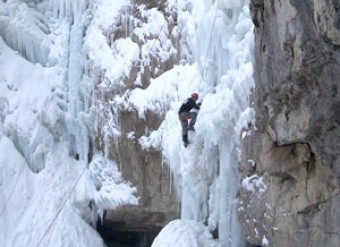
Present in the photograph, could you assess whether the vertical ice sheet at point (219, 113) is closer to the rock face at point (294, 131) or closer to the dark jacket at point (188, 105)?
the dark jacket at point (188, 105)

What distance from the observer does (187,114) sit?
31.1 feet

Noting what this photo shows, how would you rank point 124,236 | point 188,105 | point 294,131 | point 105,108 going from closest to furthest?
point 294,131, point 188,105, point 105,108, point 124,236

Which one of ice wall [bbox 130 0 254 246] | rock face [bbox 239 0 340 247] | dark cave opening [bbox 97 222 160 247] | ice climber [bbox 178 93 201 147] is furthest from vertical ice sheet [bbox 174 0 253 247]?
dark cave opening [bbox 97 222 160 247]

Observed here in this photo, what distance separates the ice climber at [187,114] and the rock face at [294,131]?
52.2 inches

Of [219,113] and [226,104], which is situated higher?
[226,104]

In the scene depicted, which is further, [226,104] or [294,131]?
[226,104]

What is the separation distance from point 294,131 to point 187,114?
10.1 feet

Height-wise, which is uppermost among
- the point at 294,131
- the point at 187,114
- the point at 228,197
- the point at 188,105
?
the point at 188,105

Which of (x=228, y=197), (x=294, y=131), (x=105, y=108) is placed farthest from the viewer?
(x=105, y=108)

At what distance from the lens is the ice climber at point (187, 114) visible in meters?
9.40

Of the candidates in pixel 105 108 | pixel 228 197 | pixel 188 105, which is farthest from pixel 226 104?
pixel 105 108

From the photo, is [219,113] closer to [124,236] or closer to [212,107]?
[212,107]

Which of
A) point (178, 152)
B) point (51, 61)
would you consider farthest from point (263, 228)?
point (51, 61)

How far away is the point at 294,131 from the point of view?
6574mm
